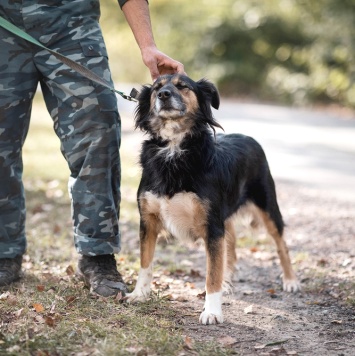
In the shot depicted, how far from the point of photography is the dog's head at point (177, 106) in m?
4.41

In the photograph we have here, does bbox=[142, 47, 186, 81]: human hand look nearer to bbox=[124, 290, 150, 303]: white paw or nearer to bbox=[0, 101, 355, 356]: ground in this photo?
bbox=[0, 101, 355, 356]: ground

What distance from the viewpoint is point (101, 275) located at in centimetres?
469

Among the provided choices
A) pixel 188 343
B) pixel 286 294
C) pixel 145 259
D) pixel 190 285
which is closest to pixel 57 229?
pixel 190 285

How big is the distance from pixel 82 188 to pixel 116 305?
820 mm

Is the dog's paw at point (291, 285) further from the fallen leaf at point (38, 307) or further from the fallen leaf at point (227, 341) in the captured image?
the fallen leaf at point (38, 307)

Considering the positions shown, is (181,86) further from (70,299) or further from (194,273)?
(194,273)

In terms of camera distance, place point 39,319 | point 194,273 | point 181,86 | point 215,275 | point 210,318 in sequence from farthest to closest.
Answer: point 194,273 → point 181,86 → point 215,275 → point 210,318 → point 39,319

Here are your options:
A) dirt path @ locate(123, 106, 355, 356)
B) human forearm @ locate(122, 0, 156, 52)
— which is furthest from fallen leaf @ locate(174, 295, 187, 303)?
human forearm @ locate(122, 0, 156, 52)

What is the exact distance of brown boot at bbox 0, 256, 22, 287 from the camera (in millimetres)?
4809

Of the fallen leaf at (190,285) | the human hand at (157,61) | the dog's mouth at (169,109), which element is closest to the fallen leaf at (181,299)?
the fallen leaf at (190,285)

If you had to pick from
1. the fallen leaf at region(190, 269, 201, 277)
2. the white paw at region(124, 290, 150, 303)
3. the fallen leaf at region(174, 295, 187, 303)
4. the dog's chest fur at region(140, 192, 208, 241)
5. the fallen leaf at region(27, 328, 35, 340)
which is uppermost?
the dog's chest fur at region(140, 192, 208, 241)

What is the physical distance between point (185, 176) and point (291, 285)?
1416 millimetres

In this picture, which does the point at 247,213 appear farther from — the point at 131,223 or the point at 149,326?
the point at 131,223

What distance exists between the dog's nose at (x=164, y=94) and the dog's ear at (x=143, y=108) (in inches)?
11.0
